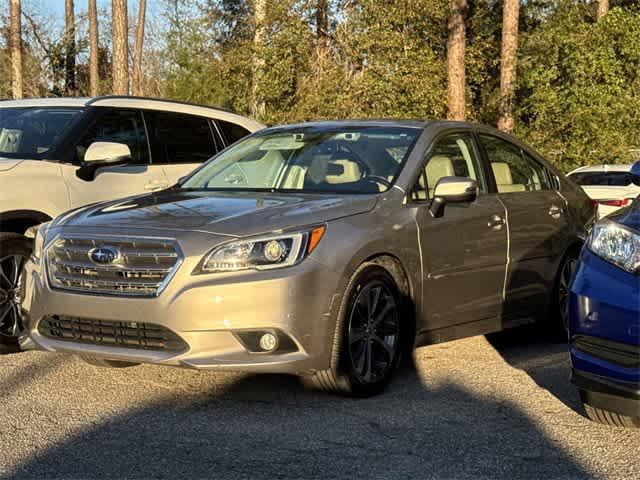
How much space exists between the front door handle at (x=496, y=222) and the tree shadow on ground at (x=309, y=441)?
1.39 m

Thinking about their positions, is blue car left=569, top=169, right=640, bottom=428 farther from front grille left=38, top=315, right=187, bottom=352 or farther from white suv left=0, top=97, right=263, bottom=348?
white suv left=0, top=97, right=263, bottom=348

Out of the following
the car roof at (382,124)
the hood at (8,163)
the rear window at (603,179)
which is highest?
the car roof at (382,124)

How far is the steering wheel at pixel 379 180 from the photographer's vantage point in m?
6.55

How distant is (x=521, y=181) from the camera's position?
7.88 meters

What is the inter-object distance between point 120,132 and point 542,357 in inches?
151

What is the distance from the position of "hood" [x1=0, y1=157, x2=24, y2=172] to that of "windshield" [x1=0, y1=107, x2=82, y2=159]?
27 centimetres

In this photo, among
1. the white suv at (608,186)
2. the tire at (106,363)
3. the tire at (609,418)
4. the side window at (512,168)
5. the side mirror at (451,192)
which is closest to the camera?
the tire at (609,418)

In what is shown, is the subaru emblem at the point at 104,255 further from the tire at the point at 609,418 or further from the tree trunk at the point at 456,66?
the tree trunk at the point at 456,66

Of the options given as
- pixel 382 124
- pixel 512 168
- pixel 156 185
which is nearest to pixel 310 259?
pixel 382 124

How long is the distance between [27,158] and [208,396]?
2.95 m

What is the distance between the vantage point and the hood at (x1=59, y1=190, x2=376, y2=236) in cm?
573

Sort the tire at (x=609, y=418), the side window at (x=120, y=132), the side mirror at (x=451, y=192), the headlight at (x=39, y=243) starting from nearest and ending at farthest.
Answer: the tire at (x=609, y=418) < the headlight at (x=39, y=243) < the side mirror at (x=451, y=192) < the side window at (x=120, y=132)

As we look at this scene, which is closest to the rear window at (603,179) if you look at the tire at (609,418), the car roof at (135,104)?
the car roof at (135,104)

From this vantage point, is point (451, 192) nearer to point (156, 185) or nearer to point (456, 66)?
point (156, 185)
